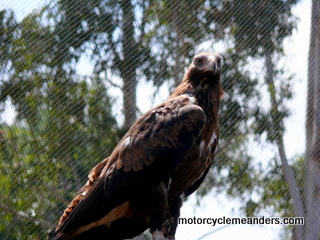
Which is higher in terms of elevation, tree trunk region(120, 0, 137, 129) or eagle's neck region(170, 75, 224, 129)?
tree trunk region(120, 0, 137, 129)

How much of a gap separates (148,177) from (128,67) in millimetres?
2407

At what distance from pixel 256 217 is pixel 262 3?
87.7 inches

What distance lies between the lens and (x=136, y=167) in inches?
113

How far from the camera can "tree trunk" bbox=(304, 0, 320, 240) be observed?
18.3 ft

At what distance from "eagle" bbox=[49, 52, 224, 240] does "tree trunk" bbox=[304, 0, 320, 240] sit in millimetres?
2874

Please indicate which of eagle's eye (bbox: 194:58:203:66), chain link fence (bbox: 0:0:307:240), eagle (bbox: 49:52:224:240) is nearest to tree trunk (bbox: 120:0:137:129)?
chain link fence (bbox: 0:0:307:240)

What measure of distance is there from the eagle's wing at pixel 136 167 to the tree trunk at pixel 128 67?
206 cm

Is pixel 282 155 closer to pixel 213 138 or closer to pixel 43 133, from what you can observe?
pixel 43 133

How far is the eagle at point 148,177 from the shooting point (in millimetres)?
2836

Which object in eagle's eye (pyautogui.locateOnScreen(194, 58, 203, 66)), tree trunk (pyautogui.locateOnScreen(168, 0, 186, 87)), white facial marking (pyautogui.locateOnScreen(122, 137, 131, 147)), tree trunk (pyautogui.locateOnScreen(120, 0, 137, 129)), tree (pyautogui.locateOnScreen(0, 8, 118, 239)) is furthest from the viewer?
tree trunk (pyautogui.locateOnScreen(168, 0, 186, 87))

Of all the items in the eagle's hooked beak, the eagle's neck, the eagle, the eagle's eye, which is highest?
the eagle's eye

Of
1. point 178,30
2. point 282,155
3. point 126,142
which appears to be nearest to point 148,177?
point 126,142

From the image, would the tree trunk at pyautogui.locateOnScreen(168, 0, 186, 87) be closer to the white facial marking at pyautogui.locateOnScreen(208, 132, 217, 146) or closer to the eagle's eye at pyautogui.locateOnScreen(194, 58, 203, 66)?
the eagle's eye at pyautogui.locateOnScreen(194, 58, 203, 66)

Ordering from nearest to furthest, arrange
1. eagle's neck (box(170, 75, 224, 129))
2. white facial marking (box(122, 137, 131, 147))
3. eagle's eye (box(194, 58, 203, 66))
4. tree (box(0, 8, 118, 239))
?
white facial marking (box(122, 137, 131, 147)), eagle's neck (box(170, 75, 224, 129)), eagle's eye (box(194, 58, 203, 66)), tree (box(0, 8, 118, 239))
